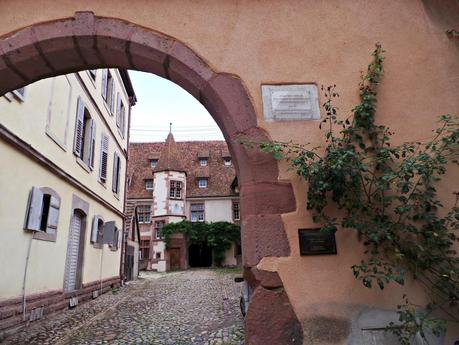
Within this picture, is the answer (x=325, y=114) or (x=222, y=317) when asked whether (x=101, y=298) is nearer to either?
(x=222, y=317)

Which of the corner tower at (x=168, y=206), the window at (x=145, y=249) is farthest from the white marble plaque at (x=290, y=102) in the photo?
the window at (x=145, y=249)

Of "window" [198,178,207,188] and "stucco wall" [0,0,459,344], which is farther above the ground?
"window" [198,178,207,188]

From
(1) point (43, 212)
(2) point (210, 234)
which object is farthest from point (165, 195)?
(1) point (43, 212)

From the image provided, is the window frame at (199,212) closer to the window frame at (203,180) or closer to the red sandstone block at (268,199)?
the window frame at (203,180)

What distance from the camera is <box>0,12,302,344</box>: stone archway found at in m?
2.46

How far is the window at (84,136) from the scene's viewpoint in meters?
8.84

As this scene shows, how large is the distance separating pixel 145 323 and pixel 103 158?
625cm

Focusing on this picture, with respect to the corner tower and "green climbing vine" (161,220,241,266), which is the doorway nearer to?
"green climbing vine" (161,220,241,266)

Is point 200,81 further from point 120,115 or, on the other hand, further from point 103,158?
point 120,115

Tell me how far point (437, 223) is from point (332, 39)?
5.24ft

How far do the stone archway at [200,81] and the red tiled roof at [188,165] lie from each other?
2402 cm

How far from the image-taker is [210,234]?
990 inches

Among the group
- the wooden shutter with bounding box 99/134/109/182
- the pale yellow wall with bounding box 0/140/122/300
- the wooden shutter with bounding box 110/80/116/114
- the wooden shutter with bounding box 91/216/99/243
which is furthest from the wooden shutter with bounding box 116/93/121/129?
the pale yellow wall with bounding box 0/140/122/300

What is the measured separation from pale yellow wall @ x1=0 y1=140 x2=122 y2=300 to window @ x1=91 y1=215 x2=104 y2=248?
1.72m
